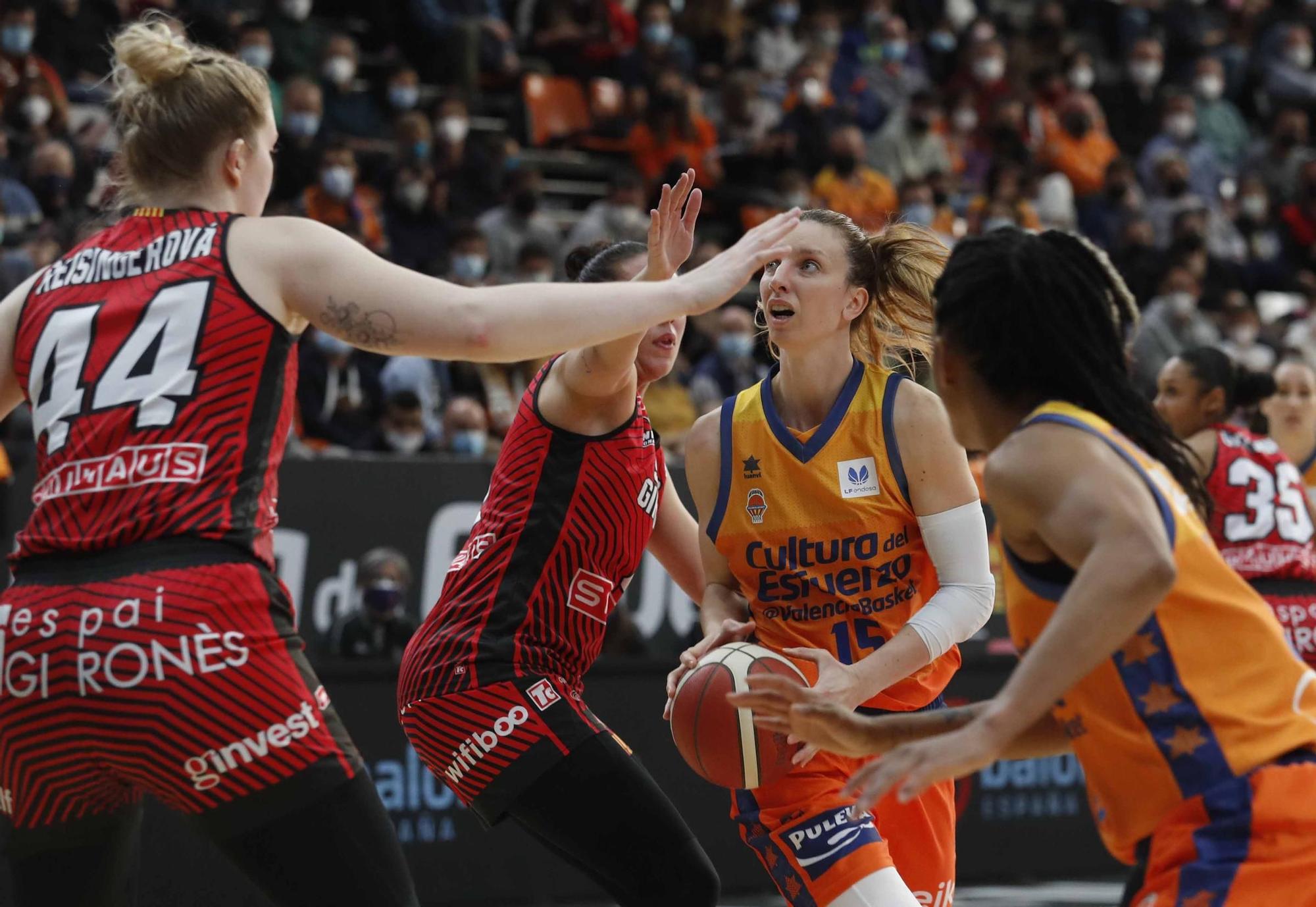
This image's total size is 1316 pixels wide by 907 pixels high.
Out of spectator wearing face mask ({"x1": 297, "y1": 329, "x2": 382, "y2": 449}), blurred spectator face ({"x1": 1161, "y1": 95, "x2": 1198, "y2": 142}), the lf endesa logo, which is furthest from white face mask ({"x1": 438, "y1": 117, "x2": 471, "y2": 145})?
the lf endesa logo

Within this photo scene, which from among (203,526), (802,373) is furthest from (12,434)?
(203,526)

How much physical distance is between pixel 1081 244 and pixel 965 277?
0.25 meters

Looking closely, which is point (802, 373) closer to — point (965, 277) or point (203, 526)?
point (965, 277)

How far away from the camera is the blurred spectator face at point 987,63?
16.7 meters

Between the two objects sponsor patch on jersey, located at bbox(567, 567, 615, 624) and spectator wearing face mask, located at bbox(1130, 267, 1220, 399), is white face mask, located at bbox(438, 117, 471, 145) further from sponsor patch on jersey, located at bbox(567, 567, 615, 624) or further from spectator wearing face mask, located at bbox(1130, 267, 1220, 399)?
sponsor patch on jersey, located at bbox(567, 567, 615, 624)

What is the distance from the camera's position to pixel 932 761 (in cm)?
245

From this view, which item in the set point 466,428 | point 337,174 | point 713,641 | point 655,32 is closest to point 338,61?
point 337,174

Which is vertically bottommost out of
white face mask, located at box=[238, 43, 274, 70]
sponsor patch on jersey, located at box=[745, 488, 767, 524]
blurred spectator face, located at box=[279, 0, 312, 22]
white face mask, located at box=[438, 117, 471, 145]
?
sponsor patch on jersey, located at box=[745, 488, 767, 524]

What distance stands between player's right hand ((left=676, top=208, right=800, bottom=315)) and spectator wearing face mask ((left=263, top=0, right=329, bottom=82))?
10.2m

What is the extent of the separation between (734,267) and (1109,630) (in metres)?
1.13

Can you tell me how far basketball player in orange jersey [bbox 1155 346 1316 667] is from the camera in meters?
6.90

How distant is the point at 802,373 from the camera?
4.46m

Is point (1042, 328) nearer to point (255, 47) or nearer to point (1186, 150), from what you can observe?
point (255, 47)

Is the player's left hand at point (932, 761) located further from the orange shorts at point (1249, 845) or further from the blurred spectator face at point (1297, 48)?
the blurred spectator face at point (1297, 48)
